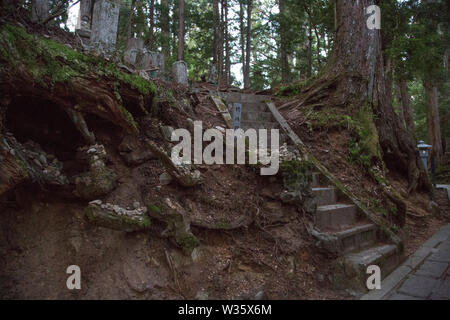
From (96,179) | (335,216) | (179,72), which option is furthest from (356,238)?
(179,72)

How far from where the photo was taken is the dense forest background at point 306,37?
24.2ft

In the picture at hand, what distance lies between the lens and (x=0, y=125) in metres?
2.53

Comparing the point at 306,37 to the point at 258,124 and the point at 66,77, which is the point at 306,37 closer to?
→ the point at 258,124

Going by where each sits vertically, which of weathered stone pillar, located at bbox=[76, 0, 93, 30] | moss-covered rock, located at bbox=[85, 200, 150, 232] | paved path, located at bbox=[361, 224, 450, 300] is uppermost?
weathered stone pillar, located at bbox=[76, 0, 93, 30]

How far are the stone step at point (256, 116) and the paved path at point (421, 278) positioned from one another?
3.88m

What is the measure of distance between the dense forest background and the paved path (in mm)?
4567

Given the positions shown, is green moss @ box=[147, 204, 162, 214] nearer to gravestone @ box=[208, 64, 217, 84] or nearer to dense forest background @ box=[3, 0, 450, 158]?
dense forest background @ box=[3, 0, 450, 158]

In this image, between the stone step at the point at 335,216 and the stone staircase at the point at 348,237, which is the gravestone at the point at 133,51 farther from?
the stone step at the point at 335,216

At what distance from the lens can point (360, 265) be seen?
3.33 m

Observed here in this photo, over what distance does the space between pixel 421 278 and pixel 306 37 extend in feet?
43.2

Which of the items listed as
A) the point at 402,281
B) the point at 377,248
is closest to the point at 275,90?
the point at 377,248

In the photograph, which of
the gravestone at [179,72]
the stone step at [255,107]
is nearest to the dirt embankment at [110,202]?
the stone step at [255,107]

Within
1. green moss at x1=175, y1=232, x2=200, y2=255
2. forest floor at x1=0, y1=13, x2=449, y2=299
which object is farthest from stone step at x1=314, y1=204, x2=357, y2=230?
green moss at x1=175, y1=232, x2=200, y2=255

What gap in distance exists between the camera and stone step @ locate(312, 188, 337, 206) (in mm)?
4336
